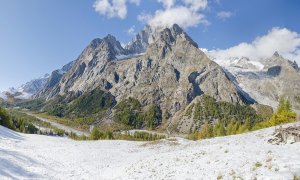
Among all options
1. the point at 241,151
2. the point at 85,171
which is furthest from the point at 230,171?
the point at 85,171

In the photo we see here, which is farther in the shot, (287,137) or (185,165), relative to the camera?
(287,137)

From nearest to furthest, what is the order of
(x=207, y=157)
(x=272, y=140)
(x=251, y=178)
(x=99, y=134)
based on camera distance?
(x=251, y=178) < (x=207, y=157) < (x=272, y=140) < (x=99, y=134)

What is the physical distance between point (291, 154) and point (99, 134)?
12771cm

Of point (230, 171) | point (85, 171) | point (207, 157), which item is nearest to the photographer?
point (230, 171)

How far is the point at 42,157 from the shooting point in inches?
2061

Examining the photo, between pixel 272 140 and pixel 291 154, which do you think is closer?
pixel 291 154

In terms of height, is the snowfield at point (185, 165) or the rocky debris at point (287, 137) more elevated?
the rocky debris at point (287, 137)

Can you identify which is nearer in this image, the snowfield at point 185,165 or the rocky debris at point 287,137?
the snowfield at point 185,165

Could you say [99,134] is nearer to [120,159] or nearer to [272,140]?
[120,159]

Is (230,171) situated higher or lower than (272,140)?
lower

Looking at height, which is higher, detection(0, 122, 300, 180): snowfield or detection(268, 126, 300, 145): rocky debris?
detection(268, 126, 300, 145): rocky debris

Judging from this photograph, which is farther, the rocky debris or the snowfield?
the rocky debris

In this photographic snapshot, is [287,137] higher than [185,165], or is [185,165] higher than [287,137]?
[287,137]

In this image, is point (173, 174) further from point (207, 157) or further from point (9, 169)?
point (9, 169)
